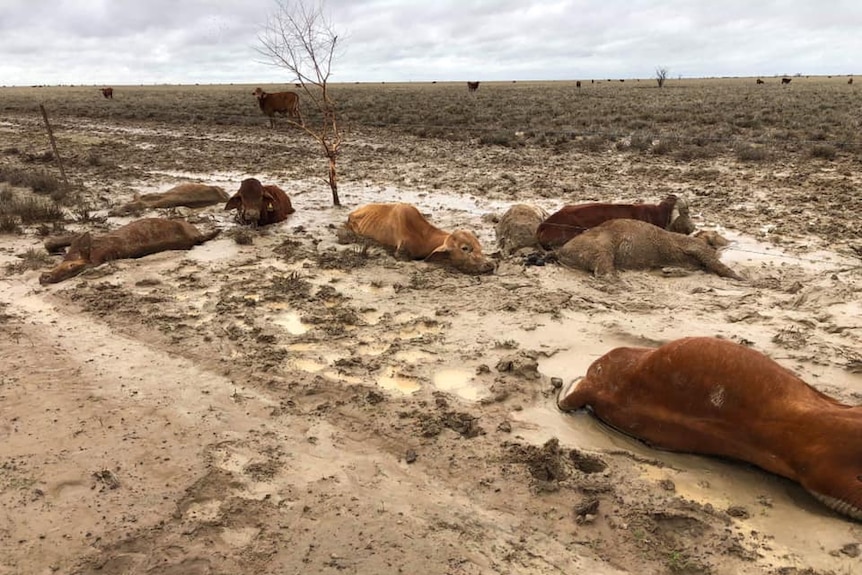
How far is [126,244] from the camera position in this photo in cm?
746

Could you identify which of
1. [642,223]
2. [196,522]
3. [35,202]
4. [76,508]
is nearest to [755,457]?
[196,522]

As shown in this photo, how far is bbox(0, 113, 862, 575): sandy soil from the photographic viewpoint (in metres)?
2.98

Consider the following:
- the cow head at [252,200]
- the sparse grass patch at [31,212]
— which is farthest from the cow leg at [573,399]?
the sparse grass patch at [31,212]

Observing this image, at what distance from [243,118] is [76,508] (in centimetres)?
2867

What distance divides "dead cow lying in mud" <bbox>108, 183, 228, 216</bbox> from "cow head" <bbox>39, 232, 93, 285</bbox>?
2972mm

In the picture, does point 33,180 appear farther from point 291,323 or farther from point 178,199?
point 291,323

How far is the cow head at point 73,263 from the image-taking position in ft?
21.9

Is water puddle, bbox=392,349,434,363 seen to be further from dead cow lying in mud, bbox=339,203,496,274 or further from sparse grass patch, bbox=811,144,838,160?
sparse grass patch, bbox=811,144,838,160

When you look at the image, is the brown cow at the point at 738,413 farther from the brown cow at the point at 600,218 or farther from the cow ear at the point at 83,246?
the cow ear at the point at 83,246

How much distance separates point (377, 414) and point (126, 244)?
5082mm

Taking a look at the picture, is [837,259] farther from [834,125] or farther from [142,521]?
[834,125]

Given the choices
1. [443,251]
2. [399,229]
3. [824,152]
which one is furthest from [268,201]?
[824,152]

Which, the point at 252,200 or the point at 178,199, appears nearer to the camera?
the point at 252,200

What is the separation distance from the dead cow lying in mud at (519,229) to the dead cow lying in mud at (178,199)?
5.75 meters
